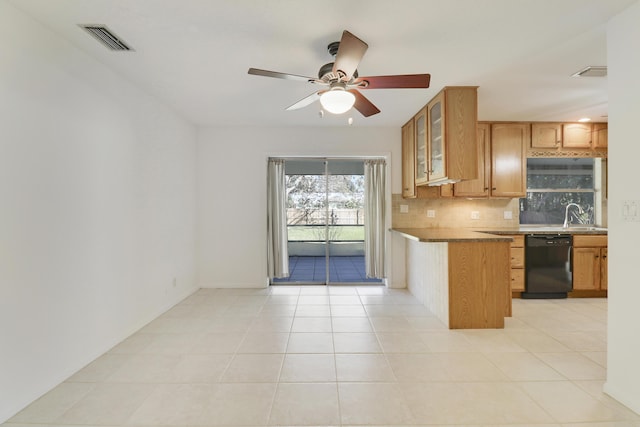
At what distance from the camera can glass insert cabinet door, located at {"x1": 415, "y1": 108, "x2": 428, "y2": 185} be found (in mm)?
3818

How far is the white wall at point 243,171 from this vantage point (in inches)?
189

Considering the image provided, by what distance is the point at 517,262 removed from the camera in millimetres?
4172

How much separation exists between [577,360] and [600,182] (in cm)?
348

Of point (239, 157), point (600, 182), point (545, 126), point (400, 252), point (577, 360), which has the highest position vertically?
point (545, 126)

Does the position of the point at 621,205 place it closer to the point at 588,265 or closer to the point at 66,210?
the point at 588,265

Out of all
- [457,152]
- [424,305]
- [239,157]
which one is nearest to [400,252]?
[424,305]

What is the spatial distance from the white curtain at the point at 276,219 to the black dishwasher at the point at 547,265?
10.7 ft

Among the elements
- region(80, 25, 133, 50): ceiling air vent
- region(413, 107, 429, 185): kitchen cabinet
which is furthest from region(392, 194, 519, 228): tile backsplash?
region(80, 25, 133, 50): ceiling air vent

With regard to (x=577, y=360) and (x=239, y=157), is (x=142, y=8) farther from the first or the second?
(x=577, y=360)

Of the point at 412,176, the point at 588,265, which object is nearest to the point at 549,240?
the point at 588,265

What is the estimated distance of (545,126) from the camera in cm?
451

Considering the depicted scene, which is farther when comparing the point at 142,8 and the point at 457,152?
the point at 457,152

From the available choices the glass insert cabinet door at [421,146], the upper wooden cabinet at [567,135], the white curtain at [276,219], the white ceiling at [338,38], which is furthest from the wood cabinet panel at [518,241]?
the white curtain at [276,219]

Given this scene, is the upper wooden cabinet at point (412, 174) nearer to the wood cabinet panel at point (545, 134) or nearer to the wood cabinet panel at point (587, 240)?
the wood cabinet panel at point (545, 134)
